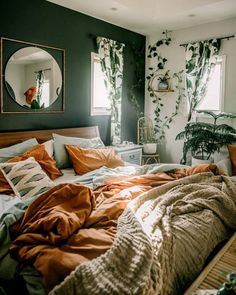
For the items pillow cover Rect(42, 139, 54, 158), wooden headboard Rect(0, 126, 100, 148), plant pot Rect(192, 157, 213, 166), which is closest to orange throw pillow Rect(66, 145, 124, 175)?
pillow cover Rect(42, 139, 54, 158)

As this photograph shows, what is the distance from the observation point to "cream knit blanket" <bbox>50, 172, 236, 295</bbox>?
121cm

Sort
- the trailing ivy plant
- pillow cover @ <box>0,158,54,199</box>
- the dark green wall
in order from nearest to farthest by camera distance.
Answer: pillow cover @ <box>0,158,54,199</box> → the dark green wall → the trailing ivy plant

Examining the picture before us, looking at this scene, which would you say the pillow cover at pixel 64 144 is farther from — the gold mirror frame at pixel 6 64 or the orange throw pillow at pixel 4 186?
the orange throw pillow at pixel 4 186

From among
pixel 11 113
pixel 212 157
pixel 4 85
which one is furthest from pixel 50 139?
pixel 212 157

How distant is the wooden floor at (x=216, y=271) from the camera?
131cm

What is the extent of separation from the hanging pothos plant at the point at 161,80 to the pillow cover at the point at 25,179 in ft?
10.4

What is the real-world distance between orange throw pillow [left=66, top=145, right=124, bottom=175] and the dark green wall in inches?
26.8

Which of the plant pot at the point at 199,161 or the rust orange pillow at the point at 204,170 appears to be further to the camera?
the plant pot at the point at 199,161

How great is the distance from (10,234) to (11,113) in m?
2.08

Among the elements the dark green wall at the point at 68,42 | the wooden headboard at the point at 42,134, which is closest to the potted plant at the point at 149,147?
the dark green wall at the point at 68,42

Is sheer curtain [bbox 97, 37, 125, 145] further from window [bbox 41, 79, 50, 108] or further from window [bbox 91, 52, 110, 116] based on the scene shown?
window [bbox 41, 79, 50, 108]

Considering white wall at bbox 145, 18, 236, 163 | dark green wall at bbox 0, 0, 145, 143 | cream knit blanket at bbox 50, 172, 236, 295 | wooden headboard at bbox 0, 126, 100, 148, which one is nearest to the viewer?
cream knit blanket at bbox 50, 172, 236, 295

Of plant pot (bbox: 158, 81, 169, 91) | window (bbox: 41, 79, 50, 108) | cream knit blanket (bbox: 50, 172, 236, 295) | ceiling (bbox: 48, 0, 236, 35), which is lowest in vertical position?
cream knit blanket (bbox: 50, 172, 236, 295)

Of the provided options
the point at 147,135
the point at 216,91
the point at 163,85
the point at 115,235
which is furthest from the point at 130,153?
the point at 115,235
